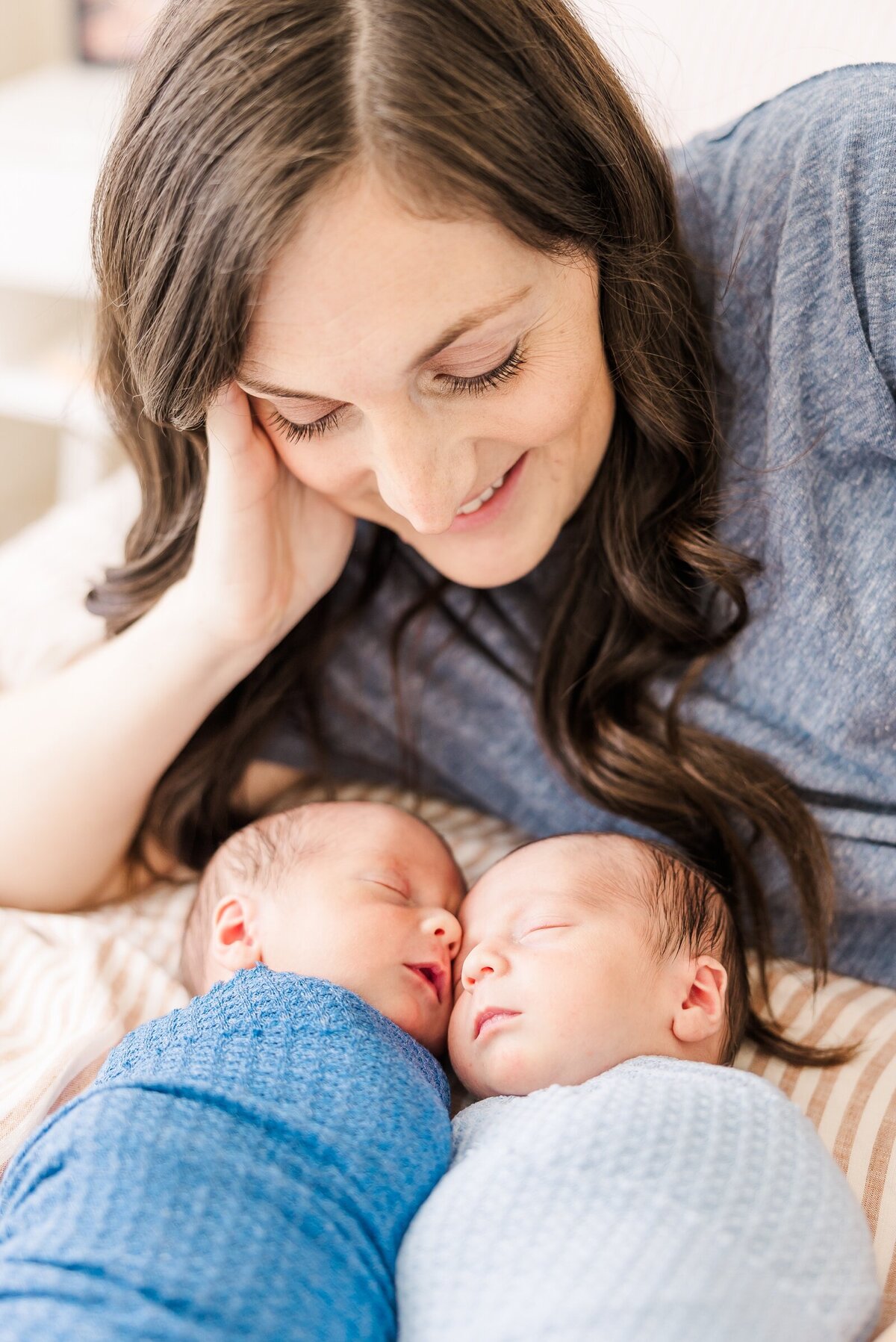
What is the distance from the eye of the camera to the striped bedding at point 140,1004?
3.28 ft

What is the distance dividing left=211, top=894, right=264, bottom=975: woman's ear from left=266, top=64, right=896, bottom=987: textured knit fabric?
0.39 meters

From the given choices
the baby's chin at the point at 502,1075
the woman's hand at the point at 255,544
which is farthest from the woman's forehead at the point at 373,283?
the baby's chin at the point at 502,1075

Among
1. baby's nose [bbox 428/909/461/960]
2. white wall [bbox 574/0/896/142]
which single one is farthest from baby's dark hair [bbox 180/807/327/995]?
white wall [bbox 574/0/896/142]

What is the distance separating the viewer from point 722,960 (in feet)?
3.50

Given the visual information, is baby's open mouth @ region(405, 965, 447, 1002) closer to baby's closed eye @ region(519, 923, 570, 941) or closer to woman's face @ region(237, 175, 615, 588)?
baby's closed eye @ region(519, 923, 570, 941)

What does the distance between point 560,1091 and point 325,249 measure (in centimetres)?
63

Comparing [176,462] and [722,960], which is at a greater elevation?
[176,462]

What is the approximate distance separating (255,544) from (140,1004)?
457 millimetres

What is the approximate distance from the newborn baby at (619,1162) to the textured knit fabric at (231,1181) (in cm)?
5

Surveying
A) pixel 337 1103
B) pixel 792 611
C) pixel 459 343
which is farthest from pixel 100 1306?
pixel 792 611

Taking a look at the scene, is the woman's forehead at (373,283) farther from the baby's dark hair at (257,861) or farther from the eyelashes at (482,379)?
the baby's dark hair at (257,861)

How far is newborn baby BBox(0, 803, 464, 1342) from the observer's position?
0.74 meters

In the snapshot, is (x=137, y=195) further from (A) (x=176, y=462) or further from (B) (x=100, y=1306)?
(B) (x=100, y=1306)

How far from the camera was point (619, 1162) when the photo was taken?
2.65 ft
